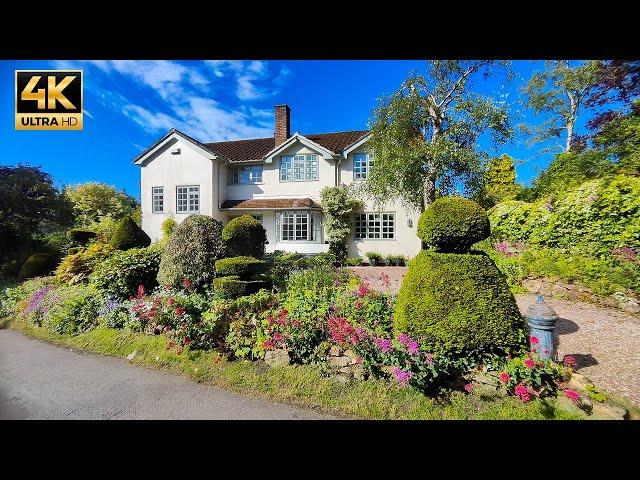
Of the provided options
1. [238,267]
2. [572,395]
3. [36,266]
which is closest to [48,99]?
[238,267]

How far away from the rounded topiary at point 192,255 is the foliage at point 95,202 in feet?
Result: 26.8

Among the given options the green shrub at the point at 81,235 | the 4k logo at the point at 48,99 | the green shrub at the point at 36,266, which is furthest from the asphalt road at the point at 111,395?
the green shrub at the point at 81,235

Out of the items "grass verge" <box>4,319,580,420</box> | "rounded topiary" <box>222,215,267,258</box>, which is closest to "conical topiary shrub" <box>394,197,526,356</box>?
"grass verge" <box>4,319,580,420</box>

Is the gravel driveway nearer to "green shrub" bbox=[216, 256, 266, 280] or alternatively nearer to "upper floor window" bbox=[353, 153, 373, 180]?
"green shrub" bbox=[216, 256, 266, 280]

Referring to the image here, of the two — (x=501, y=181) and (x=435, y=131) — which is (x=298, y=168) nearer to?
(x=435, y=131)

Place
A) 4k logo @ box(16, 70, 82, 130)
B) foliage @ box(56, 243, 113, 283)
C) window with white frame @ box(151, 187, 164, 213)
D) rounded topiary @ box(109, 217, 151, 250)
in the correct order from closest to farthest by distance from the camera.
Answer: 4k logo @ box(16, 70, 82, 130), foliage @ box(56, 243, 113, 283), rounded topiary @ box(109, 217, 151, 250), window with white frame @ box(151, 187, 164, 213)

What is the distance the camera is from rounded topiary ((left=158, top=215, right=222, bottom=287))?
534 centimetres

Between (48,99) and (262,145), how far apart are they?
13.7 metres

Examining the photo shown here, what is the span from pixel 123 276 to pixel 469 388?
20.5 ft

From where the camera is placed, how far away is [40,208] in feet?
29.8

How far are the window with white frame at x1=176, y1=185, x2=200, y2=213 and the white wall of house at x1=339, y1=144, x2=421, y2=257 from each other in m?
8.30

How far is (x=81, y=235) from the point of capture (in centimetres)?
842

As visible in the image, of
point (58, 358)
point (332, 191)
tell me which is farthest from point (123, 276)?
point (332, 191)
